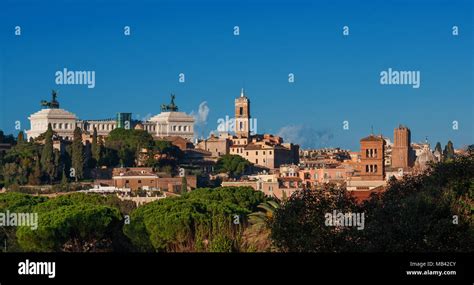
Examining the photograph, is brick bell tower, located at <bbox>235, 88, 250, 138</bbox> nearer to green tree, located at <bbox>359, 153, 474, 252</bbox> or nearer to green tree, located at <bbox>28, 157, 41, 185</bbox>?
green tree, located at <bbox>28, 157, 41, 185</bbox>

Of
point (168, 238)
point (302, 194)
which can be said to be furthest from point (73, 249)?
point (302, 194)

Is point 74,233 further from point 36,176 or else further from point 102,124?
point 102,124

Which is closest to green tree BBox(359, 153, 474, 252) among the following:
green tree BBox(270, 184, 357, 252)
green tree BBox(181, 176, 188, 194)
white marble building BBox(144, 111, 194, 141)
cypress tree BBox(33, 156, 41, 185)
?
green tree BBox(270, 184, 357, 252)

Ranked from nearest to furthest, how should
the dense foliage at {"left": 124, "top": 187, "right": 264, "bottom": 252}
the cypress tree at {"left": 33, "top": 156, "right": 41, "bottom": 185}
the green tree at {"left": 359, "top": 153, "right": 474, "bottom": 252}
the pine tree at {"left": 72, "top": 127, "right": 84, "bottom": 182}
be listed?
the green tree at {"left": 359, "top": 153, "right": 474, "bottom": 252} → the dense foliage at {"left": 124, "top": 187, "right": 264, "bottom": 252} → the cypress tree at {"left": 33, "top": 156, "right": 41, "bottom": 185} → the pine tree at {"left": 72, "top": 127, "right": 84, "bottom": 182}

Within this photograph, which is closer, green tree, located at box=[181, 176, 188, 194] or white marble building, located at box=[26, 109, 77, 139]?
green tree, located at box=[181, 176, 188, 194]

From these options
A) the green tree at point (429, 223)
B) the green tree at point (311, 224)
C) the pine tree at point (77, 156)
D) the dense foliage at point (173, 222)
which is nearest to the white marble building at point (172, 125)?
the pine tree at point (77, 156)

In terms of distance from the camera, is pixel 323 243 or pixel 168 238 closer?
pixel 323 243

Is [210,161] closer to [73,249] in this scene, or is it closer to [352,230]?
[73,249]

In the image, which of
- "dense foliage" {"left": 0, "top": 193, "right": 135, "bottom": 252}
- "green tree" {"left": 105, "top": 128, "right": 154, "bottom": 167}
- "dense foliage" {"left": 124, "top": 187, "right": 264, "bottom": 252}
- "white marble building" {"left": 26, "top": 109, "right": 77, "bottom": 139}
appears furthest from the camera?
"white marble building" {"left": 26, "top": 109, "right": 77, "bottom": 139}

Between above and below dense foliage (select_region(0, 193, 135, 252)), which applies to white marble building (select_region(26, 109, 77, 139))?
above
